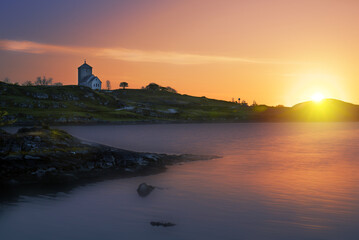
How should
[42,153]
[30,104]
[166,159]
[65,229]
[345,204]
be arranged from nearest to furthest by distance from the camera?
[65,229] < [345,204] < [42,153] < [166,159] < [30,104]

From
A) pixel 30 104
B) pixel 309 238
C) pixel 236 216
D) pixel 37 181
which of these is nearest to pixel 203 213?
pixel 236 216

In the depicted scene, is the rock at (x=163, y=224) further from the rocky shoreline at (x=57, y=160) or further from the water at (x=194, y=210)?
the rocky shoreline at (x=57, y=160)

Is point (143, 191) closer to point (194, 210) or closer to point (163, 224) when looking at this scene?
point (194, 210)

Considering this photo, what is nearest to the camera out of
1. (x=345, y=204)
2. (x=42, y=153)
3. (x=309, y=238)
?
(x=309, y=238)

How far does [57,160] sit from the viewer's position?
109ft

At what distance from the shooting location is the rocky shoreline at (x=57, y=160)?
3150cm

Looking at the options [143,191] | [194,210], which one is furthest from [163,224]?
[143,191]

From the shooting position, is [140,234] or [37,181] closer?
[140,234]

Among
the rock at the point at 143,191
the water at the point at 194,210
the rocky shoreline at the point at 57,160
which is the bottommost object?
the water at the point at 194,210

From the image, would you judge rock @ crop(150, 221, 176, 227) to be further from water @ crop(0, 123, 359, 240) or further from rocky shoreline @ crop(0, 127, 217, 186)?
rocky shoreline @ crop(0, 127, 217, 186)

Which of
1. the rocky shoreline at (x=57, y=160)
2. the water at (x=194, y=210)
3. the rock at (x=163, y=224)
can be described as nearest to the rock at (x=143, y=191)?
the water at (x=194, y=210)

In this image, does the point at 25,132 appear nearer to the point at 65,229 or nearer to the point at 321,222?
the point at 65,229

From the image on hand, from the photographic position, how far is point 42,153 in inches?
1293

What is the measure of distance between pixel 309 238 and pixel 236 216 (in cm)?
517
